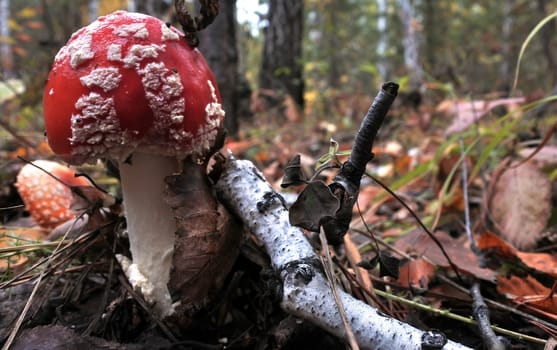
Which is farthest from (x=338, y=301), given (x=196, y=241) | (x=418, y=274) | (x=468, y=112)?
(x=468, y=112)

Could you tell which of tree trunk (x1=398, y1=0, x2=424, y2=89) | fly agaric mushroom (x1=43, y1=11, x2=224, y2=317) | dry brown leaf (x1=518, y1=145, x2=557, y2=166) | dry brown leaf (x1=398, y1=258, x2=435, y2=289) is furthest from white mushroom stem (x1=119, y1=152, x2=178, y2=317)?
tree trunk (x1=398, y1=0, x2=424, y2=89)

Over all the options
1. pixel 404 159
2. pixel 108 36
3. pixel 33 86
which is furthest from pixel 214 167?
pixel 33 86

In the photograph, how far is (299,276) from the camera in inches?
34.4

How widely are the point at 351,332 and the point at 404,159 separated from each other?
183 centimetres

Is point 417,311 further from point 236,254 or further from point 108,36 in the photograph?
point 108,36

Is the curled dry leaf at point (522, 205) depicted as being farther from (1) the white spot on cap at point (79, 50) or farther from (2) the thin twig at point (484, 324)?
(1) the white spot on cap at point (79, 50)

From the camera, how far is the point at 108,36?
1014 mm

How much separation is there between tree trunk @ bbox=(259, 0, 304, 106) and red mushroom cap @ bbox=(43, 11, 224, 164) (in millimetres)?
4430

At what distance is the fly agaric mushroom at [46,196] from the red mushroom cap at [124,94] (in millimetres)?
749

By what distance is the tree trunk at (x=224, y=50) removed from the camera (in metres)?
3.26

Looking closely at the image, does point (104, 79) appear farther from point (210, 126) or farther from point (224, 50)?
point (224, 50)

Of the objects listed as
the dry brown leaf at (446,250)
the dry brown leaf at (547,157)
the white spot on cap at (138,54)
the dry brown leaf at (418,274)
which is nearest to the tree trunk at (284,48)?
the dry brown leaf at (547,157)

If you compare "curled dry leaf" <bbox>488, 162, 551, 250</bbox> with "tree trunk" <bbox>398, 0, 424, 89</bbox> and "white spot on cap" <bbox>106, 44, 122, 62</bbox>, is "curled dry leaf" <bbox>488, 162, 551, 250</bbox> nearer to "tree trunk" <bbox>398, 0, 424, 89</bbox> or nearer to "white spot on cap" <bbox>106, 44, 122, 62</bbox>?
"white spot on cap" <bbox>106, 44, 122, 62</bbox>

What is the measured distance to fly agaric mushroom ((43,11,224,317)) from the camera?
0.97m
